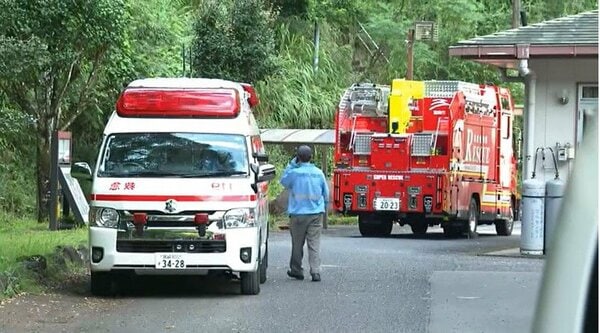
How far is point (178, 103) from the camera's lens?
13.1 metres

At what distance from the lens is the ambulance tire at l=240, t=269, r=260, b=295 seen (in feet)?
41.3

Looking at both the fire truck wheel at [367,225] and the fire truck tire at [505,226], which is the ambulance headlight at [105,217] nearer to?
the fire truck wheel at [367,225]

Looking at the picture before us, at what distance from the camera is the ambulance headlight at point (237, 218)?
40.4 feet

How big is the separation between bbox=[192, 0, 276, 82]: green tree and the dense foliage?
2cm

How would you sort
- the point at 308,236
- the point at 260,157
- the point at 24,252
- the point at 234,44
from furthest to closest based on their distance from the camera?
the point at 234,44 < the point at 24,252 < the point at 308,236 < the point at 260,157

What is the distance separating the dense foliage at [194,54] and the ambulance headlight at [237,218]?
477 cm

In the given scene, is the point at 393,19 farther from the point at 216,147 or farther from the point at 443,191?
the point at 216,147

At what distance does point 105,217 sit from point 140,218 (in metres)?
0.41

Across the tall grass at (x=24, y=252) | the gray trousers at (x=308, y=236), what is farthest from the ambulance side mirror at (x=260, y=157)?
the tall grass at (x=24, y=252)

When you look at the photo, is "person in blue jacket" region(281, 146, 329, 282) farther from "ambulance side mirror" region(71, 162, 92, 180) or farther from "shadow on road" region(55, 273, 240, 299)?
"ambulance side mirror" region(71, 162, 92, 180)

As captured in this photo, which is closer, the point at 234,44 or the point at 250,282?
the point at 250,282

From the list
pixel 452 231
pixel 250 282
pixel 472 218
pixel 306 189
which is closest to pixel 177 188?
pixel 250 282

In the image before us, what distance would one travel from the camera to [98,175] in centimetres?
1255

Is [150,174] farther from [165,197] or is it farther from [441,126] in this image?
[441,126]
